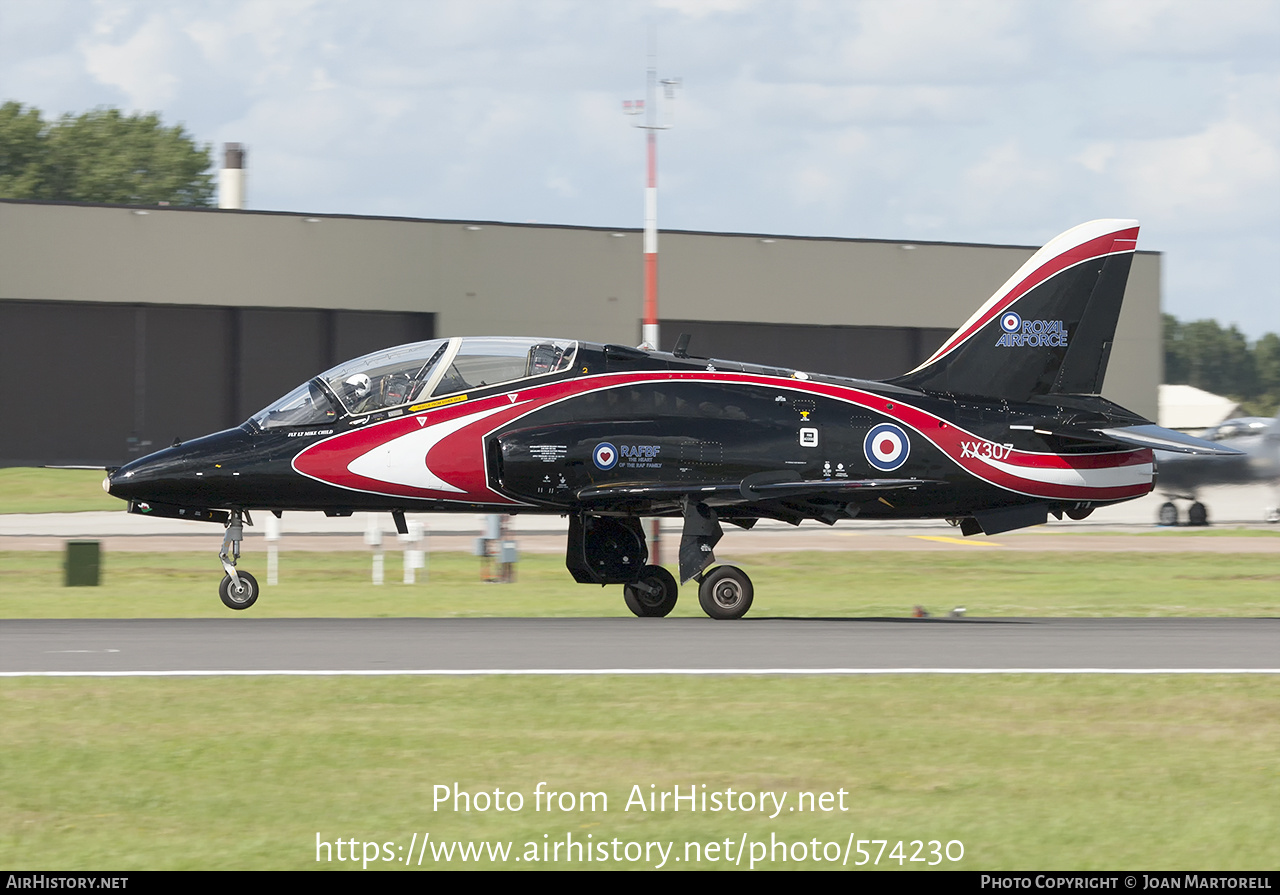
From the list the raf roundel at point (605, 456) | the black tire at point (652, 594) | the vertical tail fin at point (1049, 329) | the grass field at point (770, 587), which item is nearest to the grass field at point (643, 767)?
the raf roundel at point (605, 456)

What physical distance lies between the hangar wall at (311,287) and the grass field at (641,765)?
48536 millimetres

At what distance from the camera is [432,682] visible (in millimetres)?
12648

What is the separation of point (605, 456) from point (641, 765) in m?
9.34

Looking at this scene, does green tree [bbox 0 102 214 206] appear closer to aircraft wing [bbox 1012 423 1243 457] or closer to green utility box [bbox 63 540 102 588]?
green utility box [bbox 63 540 102 588]

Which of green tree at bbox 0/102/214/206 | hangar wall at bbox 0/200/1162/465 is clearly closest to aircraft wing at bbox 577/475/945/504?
hangar wall at bbox 0/200/1162/465

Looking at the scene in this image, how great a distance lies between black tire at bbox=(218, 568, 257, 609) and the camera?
18.7 meters

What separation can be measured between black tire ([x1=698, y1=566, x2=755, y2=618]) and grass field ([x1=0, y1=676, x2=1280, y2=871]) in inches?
232

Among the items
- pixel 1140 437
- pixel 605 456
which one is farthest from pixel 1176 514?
pixel 605 456

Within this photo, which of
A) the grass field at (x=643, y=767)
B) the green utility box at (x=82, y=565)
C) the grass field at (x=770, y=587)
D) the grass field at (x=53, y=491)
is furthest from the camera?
the grass field at (x=53, y=491)

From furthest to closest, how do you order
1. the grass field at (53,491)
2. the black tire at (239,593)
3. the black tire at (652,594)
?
the grass field at (53,491)
the black tire at (652,594)
the black tire at (239,593)

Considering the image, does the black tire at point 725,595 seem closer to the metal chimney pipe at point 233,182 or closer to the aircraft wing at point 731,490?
the aircraft wing at point 731,490

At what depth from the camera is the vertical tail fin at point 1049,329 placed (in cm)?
2053

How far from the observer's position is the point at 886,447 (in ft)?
63.9

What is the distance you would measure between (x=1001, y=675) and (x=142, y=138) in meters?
108
